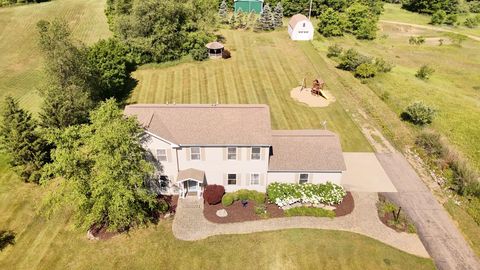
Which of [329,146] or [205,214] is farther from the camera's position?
[329,146]

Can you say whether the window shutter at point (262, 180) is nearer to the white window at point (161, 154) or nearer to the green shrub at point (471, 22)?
the white window at point (161, 154)

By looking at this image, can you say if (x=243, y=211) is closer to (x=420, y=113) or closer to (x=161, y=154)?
(x=161, y=154)

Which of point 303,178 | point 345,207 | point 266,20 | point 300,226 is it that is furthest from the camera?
point 266,20

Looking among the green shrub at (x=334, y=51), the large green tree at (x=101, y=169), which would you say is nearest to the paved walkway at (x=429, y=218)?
the large green tree at (x=101, y=169)

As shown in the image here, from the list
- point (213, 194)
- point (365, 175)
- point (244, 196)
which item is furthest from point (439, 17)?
point (213, 194)

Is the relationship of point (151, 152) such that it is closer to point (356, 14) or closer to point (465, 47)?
point (356, 14)

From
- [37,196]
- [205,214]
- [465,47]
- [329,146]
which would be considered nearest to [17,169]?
[37,196]
